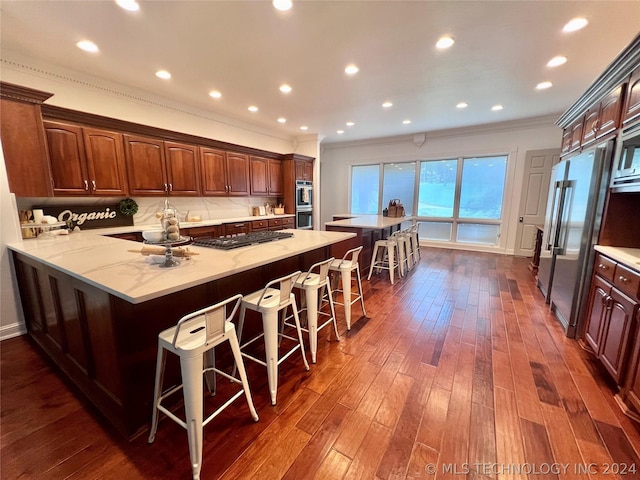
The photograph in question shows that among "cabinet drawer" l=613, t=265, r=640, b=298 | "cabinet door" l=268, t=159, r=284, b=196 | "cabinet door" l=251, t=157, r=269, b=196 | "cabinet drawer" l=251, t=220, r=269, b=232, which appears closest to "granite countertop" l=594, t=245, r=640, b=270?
"cabinet drawer" l=613, t=265, r=640, b=298

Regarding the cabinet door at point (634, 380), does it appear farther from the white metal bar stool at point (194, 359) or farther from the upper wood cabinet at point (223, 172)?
the upper wood cabinet at point (223, 172)

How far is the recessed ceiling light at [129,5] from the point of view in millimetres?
2010

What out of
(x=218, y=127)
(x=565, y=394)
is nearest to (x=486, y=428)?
(x=565, y=394)

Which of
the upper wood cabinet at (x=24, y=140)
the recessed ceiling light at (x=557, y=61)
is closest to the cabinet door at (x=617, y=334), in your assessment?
the recessed ceiling light at (x=557, y=61)

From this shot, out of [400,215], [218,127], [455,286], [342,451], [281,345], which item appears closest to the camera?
[342,451]

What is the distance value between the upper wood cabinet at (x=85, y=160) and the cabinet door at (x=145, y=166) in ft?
0.32

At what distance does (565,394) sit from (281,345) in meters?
2.12

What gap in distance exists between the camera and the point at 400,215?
5.48 m

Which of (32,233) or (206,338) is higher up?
(32,233)

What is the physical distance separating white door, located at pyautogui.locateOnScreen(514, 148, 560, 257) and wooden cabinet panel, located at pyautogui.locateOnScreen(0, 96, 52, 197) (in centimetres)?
777

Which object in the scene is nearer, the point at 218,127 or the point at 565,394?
the point at 565,394

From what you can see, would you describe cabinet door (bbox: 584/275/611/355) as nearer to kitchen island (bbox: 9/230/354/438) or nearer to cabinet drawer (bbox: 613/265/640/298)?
cabinet drawer (bbox: 613/265/640/298)

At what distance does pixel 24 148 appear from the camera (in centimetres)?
241

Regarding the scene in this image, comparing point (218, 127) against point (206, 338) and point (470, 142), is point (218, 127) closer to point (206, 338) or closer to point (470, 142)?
point (206, 338)
